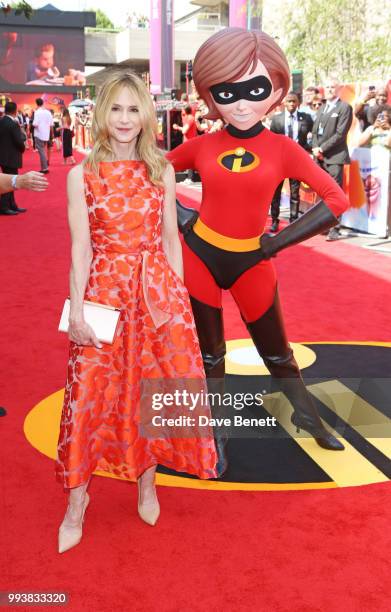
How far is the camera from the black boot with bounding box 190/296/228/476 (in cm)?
322

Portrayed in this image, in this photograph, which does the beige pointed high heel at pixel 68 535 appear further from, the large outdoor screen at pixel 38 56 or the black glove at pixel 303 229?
the large outdoor screen at pixel 38 56

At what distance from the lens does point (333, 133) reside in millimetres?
8789

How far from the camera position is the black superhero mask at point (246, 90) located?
Result: 10.0ft

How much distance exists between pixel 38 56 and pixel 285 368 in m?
51.6

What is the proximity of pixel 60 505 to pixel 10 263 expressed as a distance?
5.13 meters

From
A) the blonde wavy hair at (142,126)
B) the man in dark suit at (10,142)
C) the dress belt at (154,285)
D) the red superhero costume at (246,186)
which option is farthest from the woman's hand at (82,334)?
the man in dark suit at (10,142)

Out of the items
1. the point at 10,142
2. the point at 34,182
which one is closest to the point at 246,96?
the point at 34,182

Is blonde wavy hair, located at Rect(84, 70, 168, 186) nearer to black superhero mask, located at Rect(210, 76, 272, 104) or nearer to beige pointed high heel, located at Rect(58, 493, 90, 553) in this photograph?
black superhero mask, located at Rect(210, 76, 272, 104)

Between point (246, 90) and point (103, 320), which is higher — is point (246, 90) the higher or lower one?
the higher one

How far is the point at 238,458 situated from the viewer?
3408 mm

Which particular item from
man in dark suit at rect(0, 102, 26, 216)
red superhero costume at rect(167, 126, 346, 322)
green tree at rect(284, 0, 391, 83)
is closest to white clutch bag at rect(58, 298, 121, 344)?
red superhero costume at rect(167, 126, 346, 322)

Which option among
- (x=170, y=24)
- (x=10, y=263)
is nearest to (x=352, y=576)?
(x=10, y=263)

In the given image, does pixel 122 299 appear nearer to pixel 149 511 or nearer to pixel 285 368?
pixel 149 511

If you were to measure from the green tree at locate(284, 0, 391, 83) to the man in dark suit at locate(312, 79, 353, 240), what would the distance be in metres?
15.4
